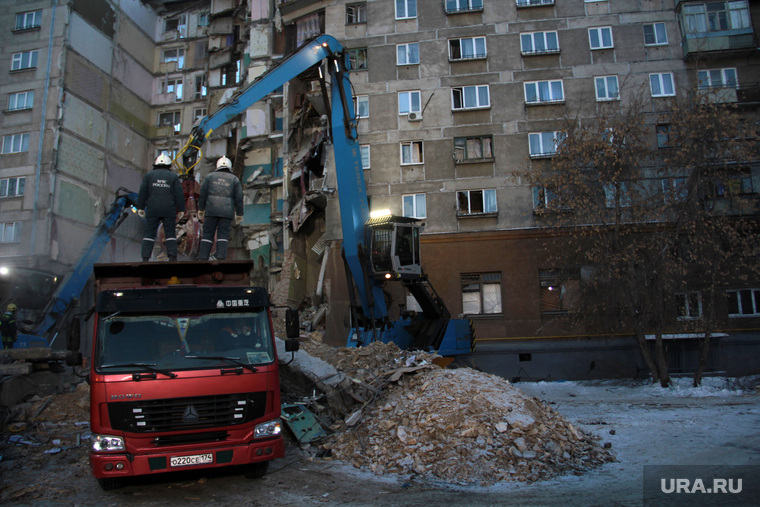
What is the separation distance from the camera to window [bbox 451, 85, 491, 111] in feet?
73.0

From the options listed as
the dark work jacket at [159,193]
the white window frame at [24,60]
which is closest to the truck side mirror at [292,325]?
the dark work jacket at [159,193]

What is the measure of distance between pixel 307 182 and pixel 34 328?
44.5ft

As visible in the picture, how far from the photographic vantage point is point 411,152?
22234 mm

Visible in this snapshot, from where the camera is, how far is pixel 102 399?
6074 mm

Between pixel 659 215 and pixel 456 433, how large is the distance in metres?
11.3

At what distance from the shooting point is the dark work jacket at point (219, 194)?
944 cm

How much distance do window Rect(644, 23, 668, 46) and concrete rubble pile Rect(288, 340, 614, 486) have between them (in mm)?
18938

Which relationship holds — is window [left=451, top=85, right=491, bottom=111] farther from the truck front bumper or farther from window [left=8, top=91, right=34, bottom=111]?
window [left=8, top=91, right=34, bottom=111]

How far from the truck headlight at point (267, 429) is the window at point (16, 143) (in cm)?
2805

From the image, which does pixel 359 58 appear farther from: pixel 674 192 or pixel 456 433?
pixel 456 433

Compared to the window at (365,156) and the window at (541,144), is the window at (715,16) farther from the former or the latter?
the window at (365,156)

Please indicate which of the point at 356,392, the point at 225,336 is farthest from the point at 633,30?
the point at 225,336

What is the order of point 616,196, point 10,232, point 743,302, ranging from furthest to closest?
point 10,232 → point 743,302 → point 616,196

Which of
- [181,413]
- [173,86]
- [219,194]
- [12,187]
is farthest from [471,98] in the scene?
[12,187]
